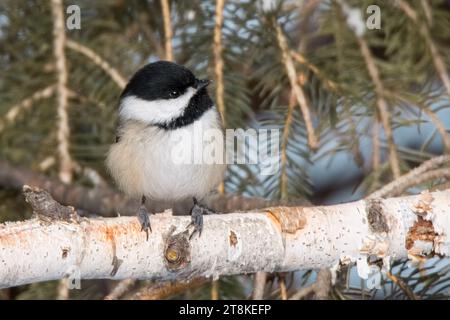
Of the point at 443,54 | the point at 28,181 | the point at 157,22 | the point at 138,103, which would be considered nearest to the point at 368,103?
the point at 443,54

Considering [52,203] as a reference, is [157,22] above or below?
above

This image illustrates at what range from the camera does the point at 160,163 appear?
1837 mm

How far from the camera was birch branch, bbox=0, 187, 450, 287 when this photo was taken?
1.38m

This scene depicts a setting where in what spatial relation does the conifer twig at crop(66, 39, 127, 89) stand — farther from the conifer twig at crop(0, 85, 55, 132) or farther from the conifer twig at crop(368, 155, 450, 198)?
the conifer twig at crop(368, 155, 450, 198)

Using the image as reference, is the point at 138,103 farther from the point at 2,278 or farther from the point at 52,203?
the point at 2,278

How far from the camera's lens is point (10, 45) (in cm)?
216

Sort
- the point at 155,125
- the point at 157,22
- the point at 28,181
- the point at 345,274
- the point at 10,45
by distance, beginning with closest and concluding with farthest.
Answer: the point at 345,274 → the point at 155,125 → the point at 28,181 → the point at 10,45 → the point at 157,22

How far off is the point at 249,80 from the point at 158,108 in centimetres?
32

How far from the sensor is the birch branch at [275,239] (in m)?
1.38

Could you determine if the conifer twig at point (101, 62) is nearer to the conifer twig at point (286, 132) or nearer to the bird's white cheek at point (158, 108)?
the bird's white cheek at point (158, 108)

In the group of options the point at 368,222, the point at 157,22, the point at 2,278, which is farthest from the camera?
the point at 157,22

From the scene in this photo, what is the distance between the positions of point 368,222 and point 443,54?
2.51 feet

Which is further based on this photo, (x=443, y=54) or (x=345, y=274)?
(x=443, y=54)

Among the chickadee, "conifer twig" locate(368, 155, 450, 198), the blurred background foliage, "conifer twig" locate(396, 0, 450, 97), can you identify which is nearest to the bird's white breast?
the chickadee
